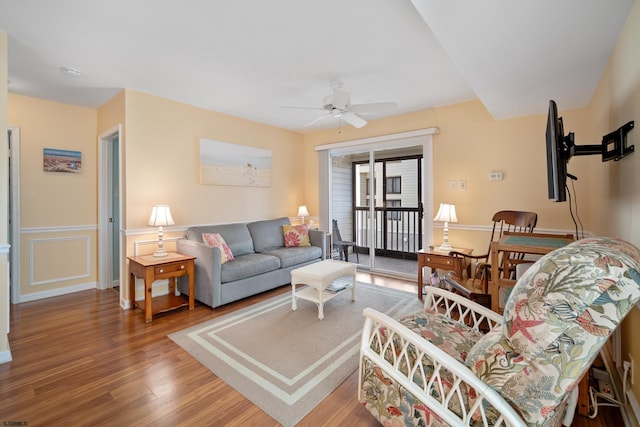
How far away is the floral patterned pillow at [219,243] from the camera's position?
3510 millimetres

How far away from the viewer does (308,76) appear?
298 centimetres

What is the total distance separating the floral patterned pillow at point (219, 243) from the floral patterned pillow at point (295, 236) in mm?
1115

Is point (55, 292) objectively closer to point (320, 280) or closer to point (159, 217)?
point (159, 217)

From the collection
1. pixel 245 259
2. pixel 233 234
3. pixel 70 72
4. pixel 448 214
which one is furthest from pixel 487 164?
pixel 70 72

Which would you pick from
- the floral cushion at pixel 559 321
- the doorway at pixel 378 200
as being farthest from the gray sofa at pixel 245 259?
the floral cushion at pixel 559 321

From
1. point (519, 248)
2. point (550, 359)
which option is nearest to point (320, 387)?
point (550, 359)

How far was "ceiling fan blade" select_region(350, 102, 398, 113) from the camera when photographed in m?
2.90

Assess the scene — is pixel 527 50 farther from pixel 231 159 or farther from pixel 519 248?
pixel 231 159

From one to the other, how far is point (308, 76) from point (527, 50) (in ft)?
6.18

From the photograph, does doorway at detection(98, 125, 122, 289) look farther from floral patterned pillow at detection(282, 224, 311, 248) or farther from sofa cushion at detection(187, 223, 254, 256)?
floral patterned pillow at detection(282, 224, 311, 248)

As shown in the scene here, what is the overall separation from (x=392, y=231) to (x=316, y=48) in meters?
3.76

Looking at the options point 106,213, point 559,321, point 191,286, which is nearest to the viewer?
point 559,321

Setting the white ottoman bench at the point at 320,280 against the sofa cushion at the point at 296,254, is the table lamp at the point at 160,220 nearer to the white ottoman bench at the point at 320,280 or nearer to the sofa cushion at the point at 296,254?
the sofa cushion at the point at 296,254

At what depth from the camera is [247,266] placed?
3.51 m
